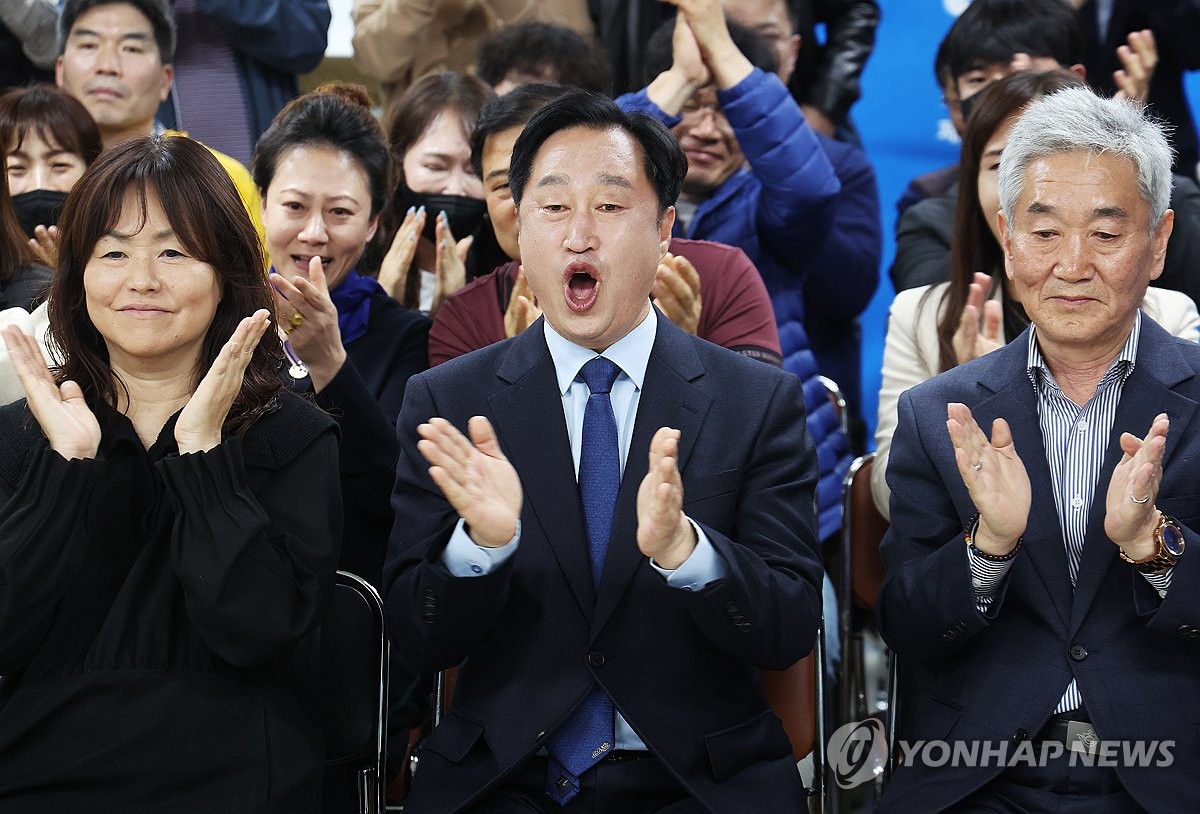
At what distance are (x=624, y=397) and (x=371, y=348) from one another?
3.37 feet

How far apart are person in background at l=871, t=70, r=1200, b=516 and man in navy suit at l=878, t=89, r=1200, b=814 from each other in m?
0.54

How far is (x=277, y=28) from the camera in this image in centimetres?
500

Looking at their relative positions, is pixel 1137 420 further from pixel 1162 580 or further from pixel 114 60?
pixel 114 60

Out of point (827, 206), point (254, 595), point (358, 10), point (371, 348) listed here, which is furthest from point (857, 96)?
point (254, 595)

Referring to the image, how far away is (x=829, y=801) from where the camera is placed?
324 cm

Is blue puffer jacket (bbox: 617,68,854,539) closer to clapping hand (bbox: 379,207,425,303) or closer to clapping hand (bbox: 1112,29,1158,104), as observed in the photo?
clapping hand (bbox: 379,207,425,303)

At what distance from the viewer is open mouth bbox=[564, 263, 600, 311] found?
9.16 ft

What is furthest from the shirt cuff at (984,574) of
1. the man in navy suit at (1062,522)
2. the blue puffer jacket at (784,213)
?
the blue puffer jacket at (784,213)

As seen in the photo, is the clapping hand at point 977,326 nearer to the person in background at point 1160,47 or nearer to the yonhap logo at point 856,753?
the yonhap logo at point 856,753

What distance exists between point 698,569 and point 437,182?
2115 millimetres

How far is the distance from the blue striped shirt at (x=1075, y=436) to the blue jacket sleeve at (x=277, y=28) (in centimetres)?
310

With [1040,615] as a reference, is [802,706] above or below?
below

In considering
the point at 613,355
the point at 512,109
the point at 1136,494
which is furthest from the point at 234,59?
the point at 1136,494

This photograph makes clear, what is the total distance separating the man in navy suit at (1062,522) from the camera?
2.53 metres
